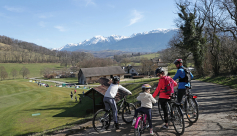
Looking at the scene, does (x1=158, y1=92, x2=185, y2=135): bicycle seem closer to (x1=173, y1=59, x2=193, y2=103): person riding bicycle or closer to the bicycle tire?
(x1=173, y1=59, x2=193, y2=103): person riding bicycle

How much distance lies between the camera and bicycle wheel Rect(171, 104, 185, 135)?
5.09 metres

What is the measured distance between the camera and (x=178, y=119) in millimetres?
5246

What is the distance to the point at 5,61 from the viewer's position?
456ft

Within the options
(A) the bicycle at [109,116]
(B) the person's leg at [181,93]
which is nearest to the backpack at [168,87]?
(B) the person's leg at [181,93]

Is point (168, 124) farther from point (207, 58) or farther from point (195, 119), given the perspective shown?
point (207, 58)

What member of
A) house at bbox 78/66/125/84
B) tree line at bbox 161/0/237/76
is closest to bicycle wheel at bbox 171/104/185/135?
tree line at bbox 161/0/237/76

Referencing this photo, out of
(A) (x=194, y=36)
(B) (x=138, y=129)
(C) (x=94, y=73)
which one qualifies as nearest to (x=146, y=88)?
(B) (x=138, y=129)

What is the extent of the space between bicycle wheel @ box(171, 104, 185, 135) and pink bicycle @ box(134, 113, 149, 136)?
1.03m

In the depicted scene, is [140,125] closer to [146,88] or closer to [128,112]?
[146,88]

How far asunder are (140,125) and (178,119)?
1.38 meters

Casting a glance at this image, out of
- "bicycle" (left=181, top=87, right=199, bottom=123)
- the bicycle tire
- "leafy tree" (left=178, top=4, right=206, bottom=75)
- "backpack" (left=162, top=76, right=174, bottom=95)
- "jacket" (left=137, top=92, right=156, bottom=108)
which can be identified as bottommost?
the bicycle tire

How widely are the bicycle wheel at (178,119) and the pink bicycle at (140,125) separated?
40.6 inches

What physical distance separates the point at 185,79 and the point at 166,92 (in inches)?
39.5

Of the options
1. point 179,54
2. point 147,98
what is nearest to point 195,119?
point 147,98
